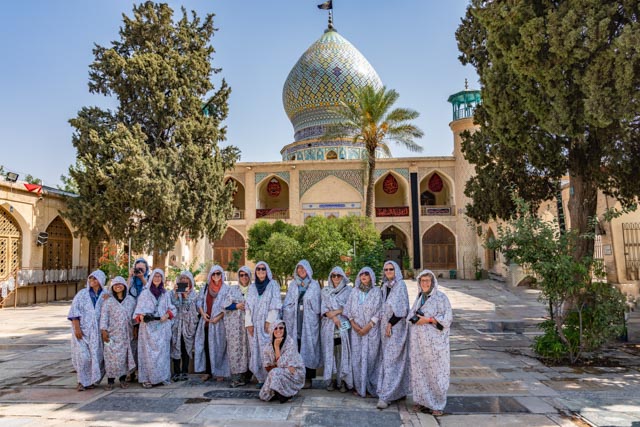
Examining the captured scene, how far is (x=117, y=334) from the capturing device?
5.16 m

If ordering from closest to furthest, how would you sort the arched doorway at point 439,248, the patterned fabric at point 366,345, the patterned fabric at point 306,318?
the patterned fabric at point 366,345 < the patterned fabric at point 306,318 < the arched doorway at point 439,248

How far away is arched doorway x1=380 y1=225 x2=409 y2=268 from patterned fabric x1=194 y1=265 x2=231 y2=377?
63.2 ft

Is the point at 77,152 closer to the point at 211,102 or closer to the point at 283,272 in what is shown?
the point at 211,102

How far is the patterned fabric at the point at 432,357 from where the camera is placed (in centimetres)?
421

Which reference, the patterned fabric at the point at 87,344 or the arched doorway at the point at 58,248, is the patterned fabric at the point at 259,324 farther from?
the arched doorway at the point at 58,248

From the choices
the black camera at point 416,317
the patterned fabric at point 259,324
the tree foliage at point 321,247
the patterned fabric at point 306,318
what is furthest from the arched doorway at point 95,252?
the black camera at point 416,317

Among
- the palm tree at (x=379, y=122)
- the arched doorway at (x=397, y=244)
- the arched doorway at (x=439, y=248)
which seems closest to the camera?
the palm tree at (x=379, y=122)

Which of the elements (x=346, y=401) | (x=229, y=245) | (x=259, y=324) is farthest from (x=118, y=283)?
(x=229, y=245)

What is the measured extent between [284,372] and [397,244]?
Answer: 21.6m

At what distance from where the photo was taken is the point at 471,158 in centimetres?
952

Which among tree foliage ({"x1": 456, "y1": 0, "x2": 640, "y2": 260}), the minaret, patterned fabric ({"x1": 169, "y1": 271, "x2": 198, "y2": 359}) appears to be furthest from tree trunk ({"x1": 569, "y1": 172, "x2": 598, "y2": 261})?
the minaret

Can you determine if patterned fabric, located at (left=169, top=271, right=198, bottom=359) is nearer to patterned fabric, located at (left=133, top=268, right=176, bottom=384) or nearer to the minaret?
patterned fabric, located at (left=133, top=268, right=176, bottom=384)

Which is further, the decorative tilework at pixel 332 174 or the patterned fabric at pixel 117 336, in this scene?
the decorative tilework at pixel 332 174

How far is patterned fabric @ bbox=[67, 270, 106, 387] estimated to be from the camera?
502 centimetres
